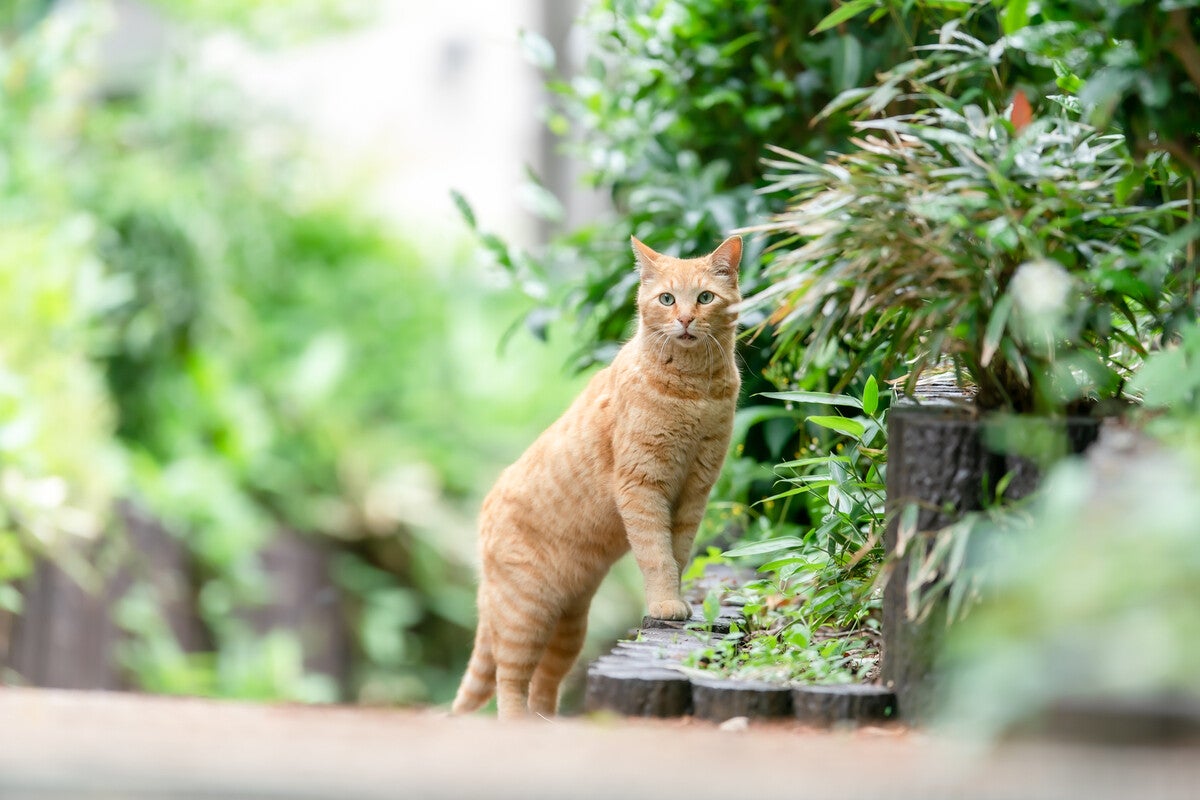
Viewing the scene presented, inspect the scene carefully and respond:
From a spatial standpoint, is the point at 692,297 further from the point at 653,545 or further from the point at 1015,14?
the point at 1015,14

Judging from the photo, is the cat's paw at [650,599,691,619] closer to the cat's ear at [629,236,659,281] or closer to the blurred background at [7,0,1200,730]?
the blurred background at [7,0,1200,730]

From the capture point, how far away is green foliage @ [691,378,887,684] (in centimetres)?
236

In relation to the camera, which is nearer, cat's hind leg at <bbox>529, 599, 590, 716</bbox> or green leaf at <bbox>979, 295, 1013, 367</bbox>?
green leaf at <bbox>979, 295, 1013, 367</bbox>

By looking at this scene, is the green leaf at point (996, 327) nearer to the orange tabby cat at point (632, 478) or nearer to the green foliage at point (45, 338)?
the orange tabby cat at point (632, 478)

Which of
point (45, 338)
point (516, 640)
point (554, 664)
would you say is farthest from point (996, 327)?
point (45, 338)

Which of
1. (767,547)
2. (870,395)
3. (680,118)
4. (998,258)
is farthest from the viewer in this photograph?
(680,118)

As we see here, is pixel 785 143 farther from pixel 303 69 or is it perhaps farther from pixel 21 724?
pixel 303 69


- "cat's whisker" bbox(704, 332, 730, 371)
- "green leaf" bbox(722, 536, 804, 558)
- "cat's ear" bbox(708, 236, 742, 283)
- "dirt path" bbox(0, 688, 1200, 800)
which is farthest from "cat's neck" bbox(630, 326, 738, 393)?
"dirt path" bbox(0, 688, 1200, 800)

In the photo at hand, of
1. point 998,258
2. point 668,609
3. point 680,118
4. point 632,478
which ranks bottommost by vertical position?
point 668,609

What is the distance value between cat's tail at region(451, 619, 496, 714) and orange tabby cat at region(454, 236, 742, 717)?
0.14 feet

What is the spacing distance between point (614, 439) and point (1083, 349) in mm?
1061

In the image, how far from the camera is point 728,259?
2822 mm

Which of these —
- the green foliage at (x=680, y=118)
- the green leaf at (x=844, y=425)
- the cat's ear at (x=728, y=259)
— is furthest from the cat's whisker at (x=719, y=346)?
the green foliage at (x=680, y=118)

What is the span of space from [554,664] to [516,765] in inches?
61.1
